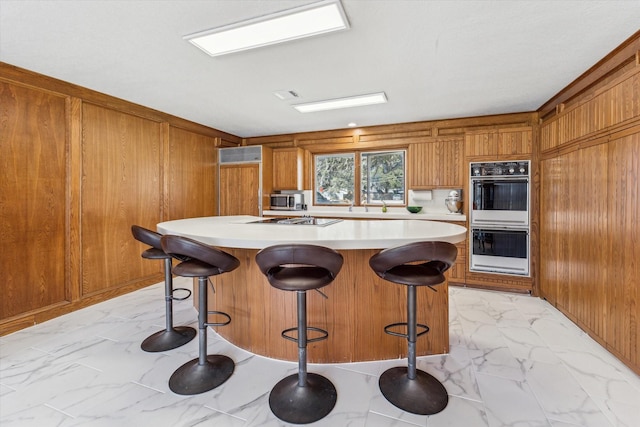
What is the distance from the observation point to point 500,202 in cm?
383

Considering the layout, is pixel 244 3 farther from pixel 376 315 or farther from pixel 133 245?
pixel 133 245

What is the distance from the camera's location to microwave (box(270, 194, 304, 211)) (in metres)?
5.22

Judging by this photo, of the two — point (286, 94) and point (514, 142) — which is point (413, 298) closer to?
point (286, 94)

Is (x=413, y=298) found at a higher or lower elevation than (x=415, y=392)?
higher

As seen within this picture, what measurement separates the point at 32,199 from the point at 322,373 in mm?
3226

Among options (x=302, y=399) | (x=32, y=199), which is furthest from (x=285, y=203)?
(x=302, y=399)

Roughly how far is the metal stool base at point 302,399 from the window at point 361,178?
146 inches

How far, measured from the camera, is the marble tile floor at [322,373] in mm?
1627

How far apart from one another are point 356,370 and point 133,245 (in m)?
3.35

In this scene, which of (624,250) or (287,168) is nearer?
(624,250)

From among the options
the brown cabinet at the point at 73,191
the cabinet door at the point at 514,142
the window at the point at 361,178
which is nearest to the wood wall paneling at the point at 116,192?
the brown cabinet at the point at 73,191

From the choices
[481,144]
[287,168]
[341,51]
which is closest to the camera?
[341,51]

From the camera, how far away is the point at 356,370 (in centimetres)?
204

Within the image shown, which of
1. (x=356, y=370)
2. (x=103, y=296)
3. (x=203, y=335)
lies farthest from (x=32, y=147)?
(x=356, y=370)
